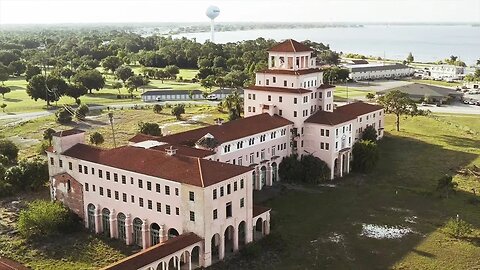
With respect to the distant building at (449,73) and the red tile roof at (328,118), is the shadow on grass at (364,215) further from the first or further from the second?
the distant building at (449,73)

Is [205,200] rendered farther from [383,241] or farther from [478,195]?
[478,195]

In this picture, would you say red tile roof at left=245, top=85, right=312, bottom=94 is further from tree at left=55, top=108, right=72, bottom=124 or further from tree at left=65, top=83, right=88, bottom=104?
tree at left=65, top=83, right=88, bottom=104

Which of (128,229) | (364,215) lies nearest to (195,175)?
(128,229)

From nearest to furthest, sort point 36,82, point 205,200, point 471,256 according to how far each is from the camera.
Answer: point 205,200
point 471,256
point 36,82

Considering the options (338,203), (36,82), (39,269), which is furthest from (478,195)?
(36,82)

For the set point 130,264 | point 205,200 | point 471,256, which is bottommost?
point 471,256

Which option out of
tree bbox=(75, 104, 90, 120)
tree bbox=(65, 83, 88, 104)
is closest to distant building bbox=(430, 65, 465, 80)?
tree bbox=(65, 83, 88, 104)
